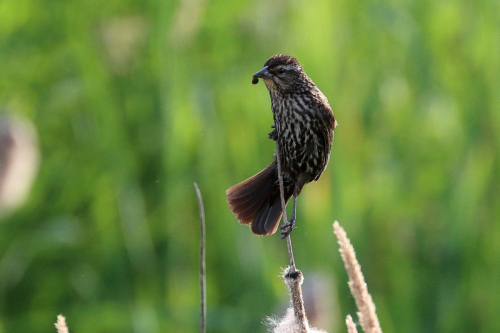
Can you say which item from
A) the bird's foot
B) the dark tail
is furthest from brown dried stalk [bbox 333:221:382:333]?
the dark tail

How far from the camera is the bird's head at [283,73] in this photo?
180 cm

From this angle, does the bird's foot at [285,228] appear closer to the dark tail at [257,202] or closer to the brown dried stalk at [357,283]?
the dark tail at [257,202]

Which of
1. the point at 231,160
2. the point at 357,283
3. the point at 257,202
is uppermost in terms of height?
the point at 231,160

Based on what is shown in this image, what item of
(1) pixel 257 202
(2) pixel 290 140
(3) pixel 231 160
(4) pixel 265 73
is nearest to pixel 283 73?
(4) pixel 265 73

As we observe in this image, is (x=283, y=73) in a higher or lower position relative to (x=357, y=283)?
higher

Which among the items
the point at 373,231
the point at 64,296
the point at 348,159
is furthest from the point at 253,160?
the point at 64,296

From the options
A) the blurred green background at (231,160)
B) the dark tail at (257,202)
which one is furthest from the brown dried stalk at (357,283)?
the blurred green background at (231,160)

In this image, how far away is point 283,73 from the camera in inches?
71.8

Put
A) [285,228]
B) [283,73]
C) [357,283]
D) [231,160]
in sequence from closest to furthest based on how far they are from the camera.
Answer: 1. [357,283]
2. [285,228]
3. [283,73]
4. [231,160]

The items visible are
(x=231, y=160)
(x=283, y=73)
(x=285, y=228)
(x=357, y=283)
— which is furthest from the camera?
(x=231, y=160)

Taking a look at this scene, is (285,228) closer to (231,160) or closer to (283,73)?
(283,73)

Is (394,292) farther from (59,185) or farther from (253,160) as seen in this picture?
(59,185)

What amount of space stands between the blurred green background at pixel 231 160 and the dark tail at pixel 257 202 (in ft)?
3.57

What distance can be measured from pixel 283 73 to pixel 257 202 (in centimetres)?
37
